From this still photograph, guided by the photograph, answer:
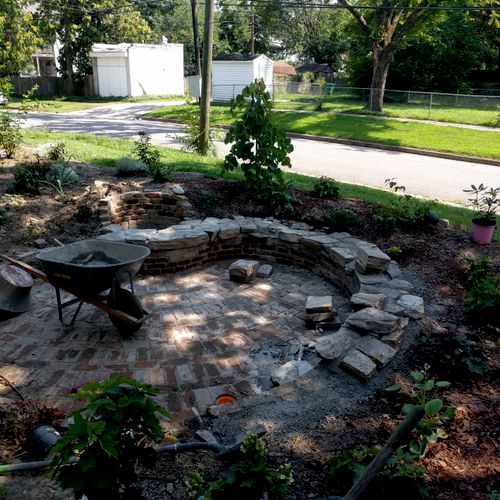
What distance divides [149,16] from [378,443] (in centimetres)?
4819

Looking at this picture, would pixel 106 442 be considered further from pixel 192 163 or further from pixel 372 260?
pixel 192 163

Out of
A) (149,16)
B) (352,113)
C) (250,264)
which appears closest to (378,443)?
(250,264)

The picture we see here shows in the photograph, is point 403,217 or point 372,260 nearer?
point 372,260

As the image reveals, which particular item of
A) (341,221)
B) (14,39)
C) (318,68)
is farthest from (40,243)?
(318,68)

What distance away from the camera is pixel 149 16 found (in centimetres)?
4397

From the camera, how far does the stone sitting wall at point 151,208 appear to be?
6969mm

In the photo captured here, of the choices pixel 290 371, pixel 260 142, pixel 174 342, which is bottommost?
pixel 174 342

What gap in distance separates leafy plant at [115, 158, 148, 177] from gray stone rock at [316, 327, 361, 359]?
5.35 m

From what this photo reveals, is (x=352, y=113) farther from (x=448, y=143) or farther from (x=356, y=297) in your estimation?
(x=356, y=297)

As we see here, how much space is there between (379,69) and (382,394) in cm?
1945

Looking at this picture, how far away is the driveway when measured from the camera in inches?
414

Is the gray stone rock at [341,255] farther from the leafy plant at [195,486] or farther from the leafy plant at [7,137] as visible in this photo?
the leafy plant at [7,137]

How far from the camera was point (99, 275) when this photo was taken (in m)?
3.97

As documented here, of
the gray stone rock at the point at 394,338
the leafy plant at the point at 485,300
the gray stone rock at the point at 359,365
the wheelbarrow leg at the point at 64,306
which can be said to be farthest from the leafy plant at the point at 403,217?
the wheelbarrow leg at the point at 64,306
